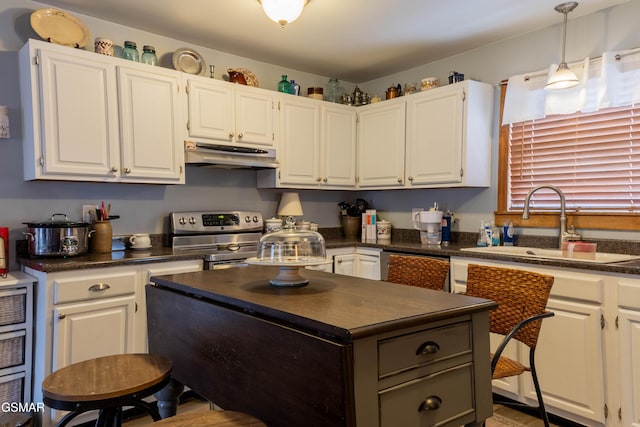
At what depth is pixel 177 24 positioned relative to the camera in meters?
2.98

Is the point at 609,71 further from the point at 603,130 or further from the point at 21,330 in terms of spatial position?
the point at 21,330

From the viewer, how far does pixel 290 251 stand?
1575 mm

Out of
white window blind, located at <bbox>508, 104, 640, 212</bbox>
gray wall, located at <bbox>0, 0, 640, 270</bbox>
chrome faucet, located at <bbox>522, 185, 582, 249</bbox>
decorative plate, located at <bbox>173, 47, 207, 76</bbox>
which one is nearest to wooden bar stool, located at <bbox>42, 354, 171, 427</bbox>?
gray wall, located at <bbox>0, 0, 640, 270</bbox>

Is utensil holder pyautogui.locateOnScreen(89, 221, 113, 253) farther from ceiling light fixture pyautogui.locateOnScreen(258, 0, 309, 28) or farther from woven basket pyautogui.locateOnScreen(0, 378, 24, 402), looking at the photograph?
ceiling light fixture pyautogui.locateOnScreen(258, 0, 309, 28)

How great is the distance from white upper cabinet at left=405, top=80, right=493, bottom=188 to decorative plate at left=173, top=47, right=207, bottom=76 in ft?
5.50

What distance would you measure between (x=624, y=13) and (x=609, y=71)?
13.8 inches

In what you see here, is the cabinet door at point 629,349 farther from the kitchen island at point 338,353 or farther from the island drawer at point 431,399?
the island drawer at point 431,399

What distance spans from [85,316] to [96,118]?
1.17 m

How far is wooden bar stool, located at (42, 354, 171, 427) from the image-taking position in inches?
50.2

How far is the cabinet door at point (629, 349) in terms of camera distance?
2.11 metres

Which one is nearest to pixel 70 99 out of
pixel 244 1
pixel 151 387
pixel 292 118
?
pixel 244 1

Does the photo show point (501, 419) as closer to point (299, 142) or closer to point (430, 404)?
point (430, 404)

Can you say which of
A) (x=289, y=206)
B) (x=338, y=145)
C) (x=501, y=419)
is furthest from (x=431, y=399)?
(x=338, y=145)

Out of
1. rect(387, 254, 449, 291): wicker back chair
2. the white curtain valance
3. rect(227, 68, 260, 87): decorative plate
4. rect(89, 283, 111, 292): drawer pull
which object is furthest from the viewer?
rect(227, 68, 260, 87): decorative plate
